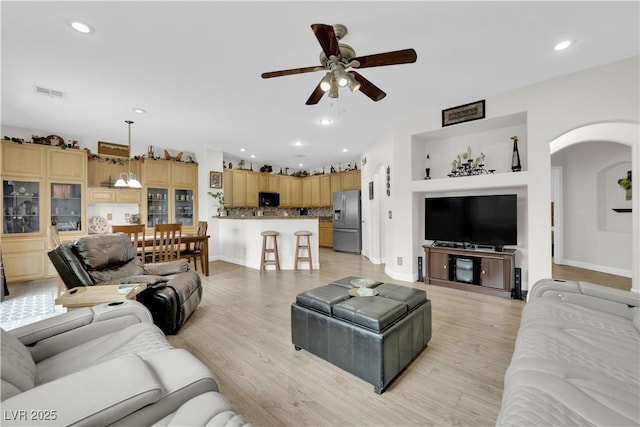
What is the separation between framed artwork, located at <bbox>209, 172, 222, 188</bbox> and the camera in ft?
20.3

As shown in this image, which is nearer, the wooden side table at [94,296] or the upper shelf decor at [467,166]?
the wooden side table at [94,296]

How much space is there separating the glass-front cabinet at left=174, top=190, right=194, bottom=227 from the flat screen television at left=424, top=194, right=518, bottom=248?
5.09 metres

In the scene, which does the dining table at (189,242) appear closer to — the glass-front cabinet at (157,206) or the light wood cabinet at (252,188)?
the glass-front cabinet at (157,206)

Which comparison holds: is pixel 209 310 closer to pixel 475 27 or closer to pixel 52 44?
pixel 52 44

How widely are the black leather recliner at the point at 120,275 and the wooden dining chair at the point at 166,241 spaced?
3.59ft

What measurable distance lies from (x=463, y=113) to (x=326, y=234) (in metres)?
5.24

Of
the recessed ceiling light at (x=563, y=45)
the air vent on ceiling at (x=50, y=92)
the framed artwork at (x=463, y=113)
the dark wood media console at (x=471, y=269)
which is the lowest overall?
the dark wood media console at (x=471, y=269)

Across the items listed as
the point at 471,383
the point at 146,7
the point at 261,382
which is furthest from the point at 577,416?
the point at 146,7

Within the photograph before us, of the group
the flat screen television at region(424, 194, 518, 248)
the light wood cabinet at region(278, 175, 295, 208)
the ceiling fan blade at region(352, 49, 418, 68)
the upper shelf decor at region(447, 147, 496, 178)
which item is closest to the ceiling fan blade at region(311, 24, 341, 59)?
the ceiling fan blade at region(352, 49, 418, 68)

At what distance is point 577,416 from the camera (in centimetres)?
88

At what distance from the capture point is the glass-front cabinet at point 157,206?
5637 millimetres

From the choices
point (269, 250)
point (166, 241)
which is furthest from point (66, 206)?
point (269, 250)

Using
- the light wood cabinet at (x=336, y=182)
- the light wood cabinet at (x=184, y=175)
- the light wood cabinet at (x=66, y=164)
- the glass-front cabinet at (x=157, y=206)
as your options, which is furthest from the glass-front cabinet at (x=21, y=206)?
the light wood cabinet at (x=336, y=182)

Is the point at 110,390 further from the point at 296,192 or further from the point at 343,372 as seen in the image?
the point at 296,192
